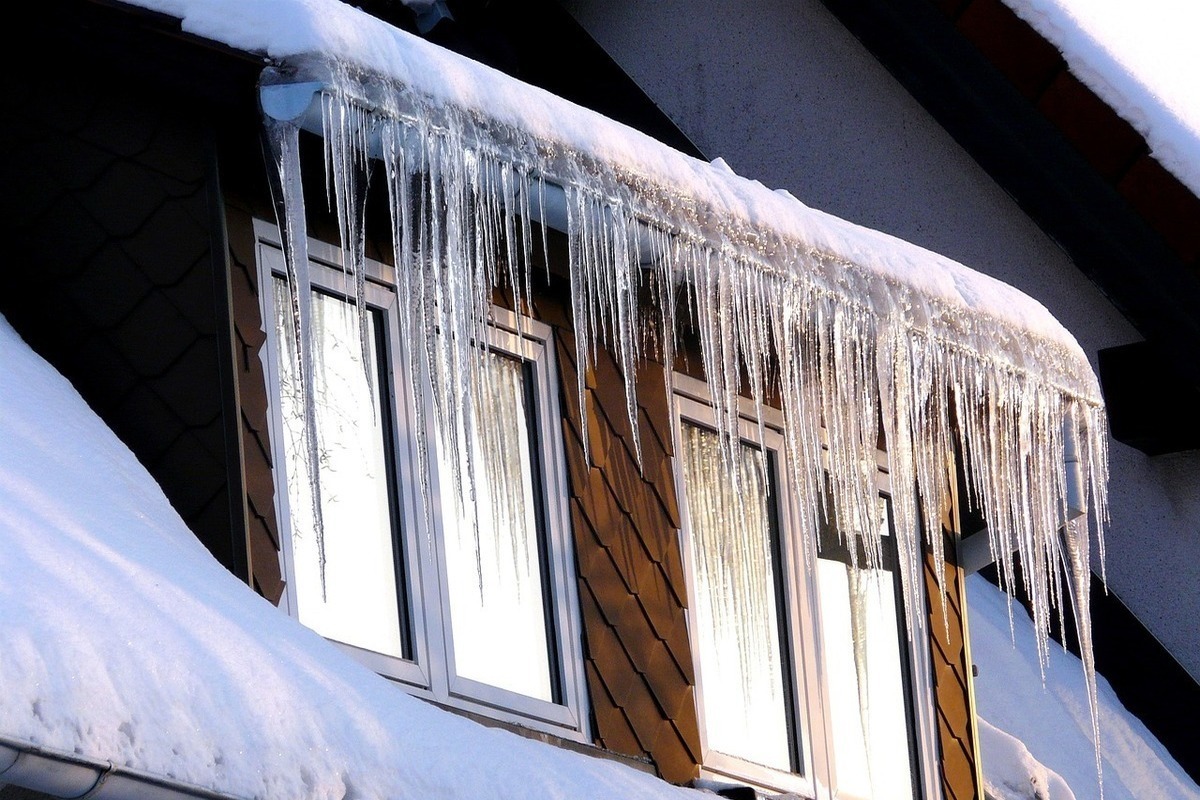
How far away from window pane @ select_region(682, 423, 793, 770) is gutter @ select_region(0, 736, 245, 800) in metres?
2.93

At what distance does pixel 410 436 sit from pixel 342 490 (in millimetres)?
256

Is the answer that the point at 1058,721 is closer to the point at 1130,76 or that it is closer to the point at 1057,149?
the point at 1057,149

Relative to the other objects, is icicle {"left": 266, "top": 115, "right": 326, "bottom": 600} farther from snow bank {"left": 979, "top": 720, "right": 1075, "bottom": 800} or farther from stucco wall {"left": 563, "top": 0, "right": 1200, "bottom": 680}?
stucco wall {"left": 563, "top": 0, "right": 1200, "bottom": 680}

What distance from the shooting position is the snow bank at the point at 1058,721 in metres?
8.66

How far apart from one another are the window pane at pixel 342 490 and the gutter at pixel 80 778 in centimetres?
149

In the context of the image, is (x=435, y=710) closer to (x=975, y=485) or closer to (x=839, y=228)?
(x=839, y=228)

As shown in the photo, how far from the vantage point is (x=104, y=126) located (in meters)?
4.31

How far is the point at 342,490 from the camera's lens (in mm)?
4488

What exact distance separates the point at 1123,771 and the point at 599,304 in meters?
5.07

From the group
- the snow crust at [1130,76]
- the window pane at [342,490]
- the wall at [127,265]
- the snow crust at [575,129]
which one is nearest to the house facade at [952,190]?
the snow crust at [1130,76]

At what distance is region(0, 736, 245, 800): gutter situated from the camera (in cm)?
254

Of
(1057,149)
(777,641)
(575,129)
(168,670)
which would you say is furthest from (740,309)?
(1057,149)

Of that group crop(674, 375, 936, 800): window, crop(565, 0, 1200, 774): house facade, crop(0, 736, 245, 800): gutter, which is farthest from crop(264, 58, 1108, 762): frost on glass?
crop(565, 0, 1200, 774): house facade

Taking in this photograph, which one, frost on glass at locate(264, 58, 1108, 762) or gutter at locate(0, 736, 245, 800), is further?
frost on glass at locate(264, 58, 1108, 762)
